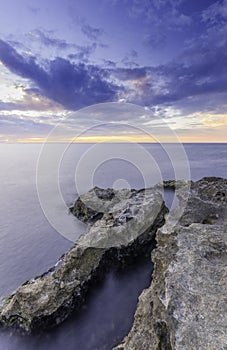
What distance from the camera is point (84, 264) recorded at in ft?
83.7

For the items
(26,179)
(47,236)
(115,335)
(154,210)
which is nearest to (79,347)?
(115,335)

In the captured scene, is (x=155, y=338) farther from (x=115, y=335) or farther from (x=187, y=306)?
(x=115, y=335)

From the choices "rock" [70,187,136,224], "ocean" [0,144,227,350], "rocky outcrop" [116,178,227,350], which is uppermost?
"rocky outcrop" [116,178,227,350]

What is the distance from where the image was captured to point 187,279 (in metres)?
13.2

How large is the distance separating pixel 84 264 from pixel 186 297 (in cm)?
1541

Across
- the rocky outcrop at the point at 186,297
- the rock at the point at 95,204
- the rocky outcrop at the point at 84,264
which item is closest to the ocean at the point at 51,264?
the rocky outcrop at the point at 84,264

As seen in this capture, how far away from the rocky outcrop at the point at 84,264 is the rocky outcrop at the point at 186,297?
29.5 ft

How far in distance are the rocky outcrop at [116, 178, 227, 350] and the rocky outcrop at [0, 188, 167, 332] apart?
29.5 feet

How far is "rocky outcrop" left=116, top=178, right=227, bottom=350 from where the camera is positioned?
1036cm

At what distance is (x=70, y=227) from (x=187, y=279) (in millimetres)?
35363

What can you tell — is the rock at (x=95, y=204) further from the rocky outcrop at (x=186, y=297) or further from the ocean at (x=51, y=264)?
the rocky outcrop at (x=186, y=297)

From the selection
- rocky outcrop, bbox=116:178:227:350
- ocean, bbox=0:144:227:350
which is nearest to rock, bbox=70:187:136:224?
ocean, bbox=0:144:227:350

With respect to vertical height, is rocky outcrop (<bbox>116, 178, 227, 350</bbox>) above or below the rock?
above

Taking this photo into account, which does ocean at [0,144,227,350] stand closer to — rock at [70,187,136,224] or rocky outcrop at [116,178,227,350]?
rock at [70,187,136,224]
